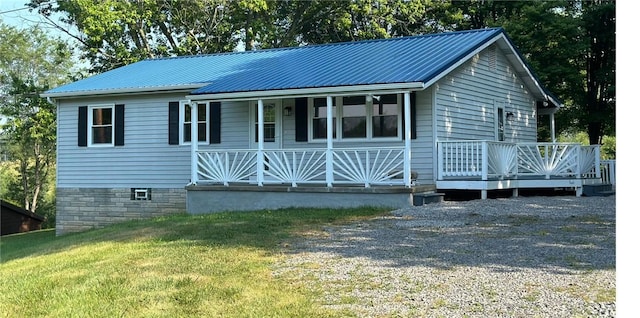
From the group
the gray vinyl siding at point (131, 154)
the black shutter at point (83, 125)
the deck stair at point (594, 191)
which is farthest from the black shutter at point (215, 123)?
the deck stair at point (594, 191)

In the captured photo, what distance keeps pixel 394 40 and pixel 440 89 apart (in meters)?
3.88

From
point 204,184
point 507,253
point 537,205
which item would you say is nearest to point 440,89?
point 537,205

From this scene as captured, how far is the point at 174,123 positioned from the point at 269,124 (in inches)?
115

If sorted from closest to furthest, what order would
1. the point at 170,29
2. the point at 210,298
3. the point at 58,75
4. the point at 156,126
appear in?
the point at 210,298, the point at 156,126, the point at 170,29, the point at 58,75

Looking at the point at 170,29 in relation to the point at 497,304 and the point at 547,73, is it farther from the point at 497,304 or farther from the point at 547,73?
the point at 497,304

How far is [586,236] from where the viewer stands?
8.84 m

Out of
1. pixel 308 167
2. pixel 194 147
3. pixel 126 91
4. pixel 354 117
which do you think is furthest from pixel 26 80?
pixel 354 117

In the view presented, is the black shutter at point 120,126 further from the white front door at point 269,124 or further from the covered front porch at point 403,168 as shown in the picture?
the white front door at point 269,124

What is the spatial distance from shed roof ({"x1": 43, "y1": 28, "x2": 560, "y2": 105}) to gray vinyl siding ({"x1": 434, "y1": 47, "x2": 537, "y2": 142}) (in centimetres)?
52

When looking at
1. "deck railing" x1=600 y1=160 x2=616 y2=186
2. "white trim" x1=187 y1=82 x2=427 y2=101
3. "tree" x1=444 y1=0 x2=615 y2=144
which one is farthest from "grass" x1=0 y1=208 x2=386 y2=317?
"tree" x1=444 y1=0 x2=615 y2=144

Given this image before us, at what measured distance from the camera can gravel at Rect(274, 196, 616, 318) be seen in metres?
5.55

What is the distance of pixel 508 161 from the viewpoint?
1458cm

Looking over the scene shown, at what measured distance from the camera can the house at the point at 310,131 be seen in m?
13.8

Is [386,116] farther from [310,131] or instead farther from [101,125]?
[101,125]
